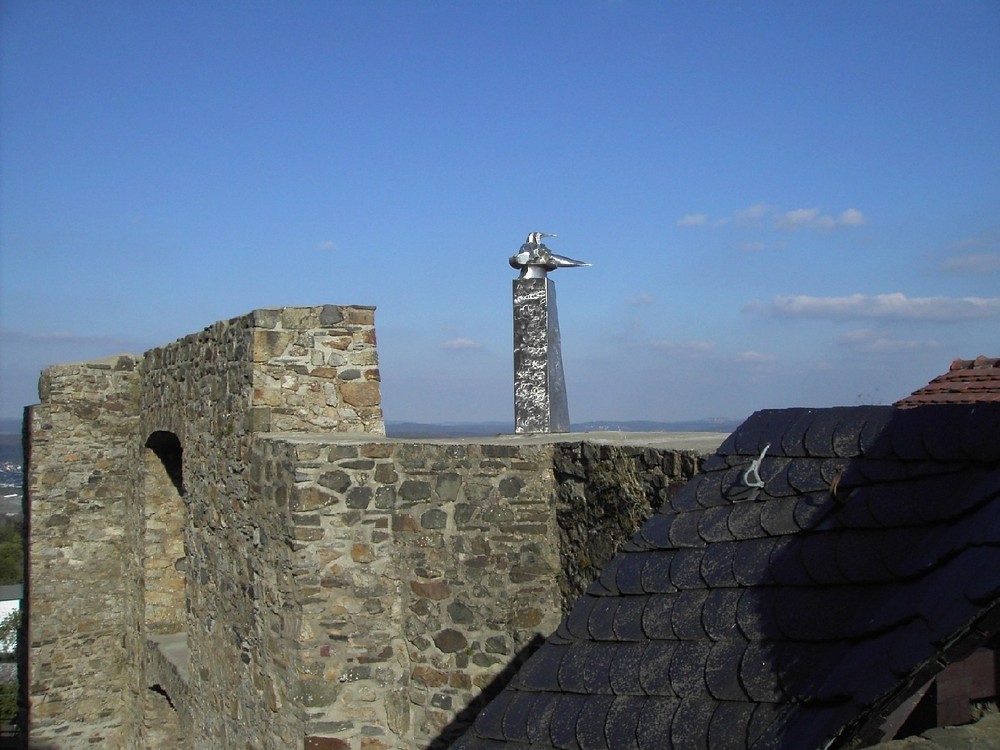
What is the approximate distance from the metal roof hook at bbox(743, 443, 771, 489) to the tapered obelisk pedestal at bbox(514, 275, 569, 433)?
12.7ft

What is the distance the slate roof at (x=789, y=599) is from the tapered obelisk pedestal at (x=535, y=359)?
3744mm

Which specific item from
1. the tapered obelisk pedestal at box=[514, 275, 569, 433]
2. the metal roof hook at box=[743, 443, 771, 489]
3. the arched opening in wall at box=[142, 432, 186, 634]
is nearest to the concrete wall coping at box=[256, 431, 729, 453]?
the tapered obelisk pedestal at box=[514, 275, 569, 433]

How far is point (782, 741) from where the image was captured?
191 cm

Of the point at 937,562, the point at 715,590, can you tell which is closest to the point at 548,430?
the point at 715,590

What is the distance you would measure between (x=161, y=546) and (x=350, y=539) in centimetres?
455

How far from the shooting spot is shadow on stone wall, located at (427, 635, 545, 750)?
543 centimetres

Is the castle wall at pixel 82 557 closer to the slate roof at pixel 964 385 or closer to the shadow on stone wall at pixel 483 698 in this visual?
Answer: the shadow on stone wall at pixel 483 698

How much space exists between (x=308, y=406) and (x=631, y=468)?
232 cm

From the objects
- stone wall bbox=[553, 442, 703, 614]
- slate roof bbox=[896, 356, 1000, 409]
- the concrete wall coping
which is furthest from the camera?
slate roof bbox=[896, 356, 1000, 409]

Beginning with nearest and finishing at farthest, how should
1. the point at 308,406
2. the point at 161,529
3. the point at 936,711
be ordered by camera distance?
1. the point at 936,711
2. the point at 308,406
3. the point at 161,529

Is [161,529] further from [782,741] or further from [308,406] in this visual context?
[782,741]

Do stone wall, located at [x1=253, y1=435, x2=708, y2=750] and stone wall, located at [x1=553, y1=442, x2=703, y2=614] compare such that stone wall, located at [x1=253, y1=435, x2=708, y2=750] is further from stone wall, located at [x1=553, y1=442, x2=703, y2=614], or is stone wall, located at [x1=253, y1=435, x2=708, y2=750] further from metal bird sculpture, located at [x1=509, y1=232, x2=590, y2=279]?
metal bird sculpture, located at [x1=509, y1=232, x2=590, y2=279]

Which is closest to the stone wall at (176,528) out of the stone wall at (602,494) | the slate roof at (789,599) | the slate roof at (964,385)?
the stone wall at (602,494)

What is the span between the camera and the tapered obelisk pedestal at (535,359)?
661 centimetres
